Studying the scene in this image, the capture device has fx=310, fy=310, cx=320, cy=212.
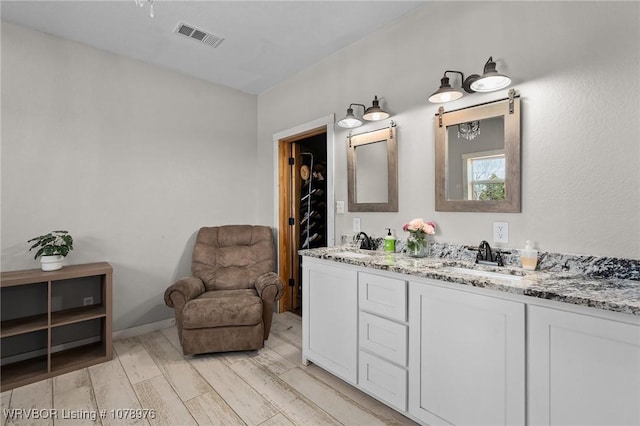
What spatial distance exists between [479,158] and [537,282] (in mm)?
889

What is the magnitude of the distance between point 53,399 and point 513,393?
2686 millimetres

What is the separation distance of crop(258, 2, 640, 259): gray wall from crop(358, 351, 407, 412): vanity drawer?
0.92 meters

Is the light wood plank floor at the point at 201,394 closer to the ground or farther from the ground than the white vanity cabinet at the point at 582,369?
closer to the ground

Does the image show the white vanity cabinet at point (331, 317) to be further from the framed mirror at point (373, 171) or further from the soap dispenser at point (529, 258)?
the soap dispenser at point (529, 258)

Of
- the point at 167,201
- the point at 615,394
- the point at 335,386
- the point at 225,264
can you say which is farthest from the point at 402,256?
the point at 167,201

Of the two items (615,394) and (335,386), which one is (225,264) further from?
(615,394)

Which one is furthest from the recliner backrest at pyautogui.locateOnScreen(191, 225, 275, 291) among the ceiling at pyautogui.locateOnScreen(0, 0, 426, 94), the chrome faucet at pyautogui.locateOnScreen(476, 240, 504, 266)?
the chrome faucet at pyautogui.locateOnScreen(476, 240, 504, 266)

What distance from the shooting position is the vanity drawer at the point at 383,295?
5.70ft

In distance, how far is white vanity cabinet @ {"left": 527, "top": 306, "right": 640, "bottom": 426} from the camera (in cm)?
106

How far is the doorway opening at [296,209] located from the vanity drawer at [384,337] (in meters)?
1.86

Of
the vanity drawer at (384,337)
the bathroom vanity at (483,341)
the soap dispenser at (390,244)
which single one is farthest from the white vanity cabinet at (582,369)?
the soap dispenser at (390,244)

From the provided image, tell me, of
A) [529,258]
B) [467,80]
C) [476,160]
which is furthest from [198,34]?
[529,258]

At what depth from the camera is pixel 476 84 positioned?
1803 millimetres

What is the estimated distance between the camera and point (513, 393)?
51.7 inches
